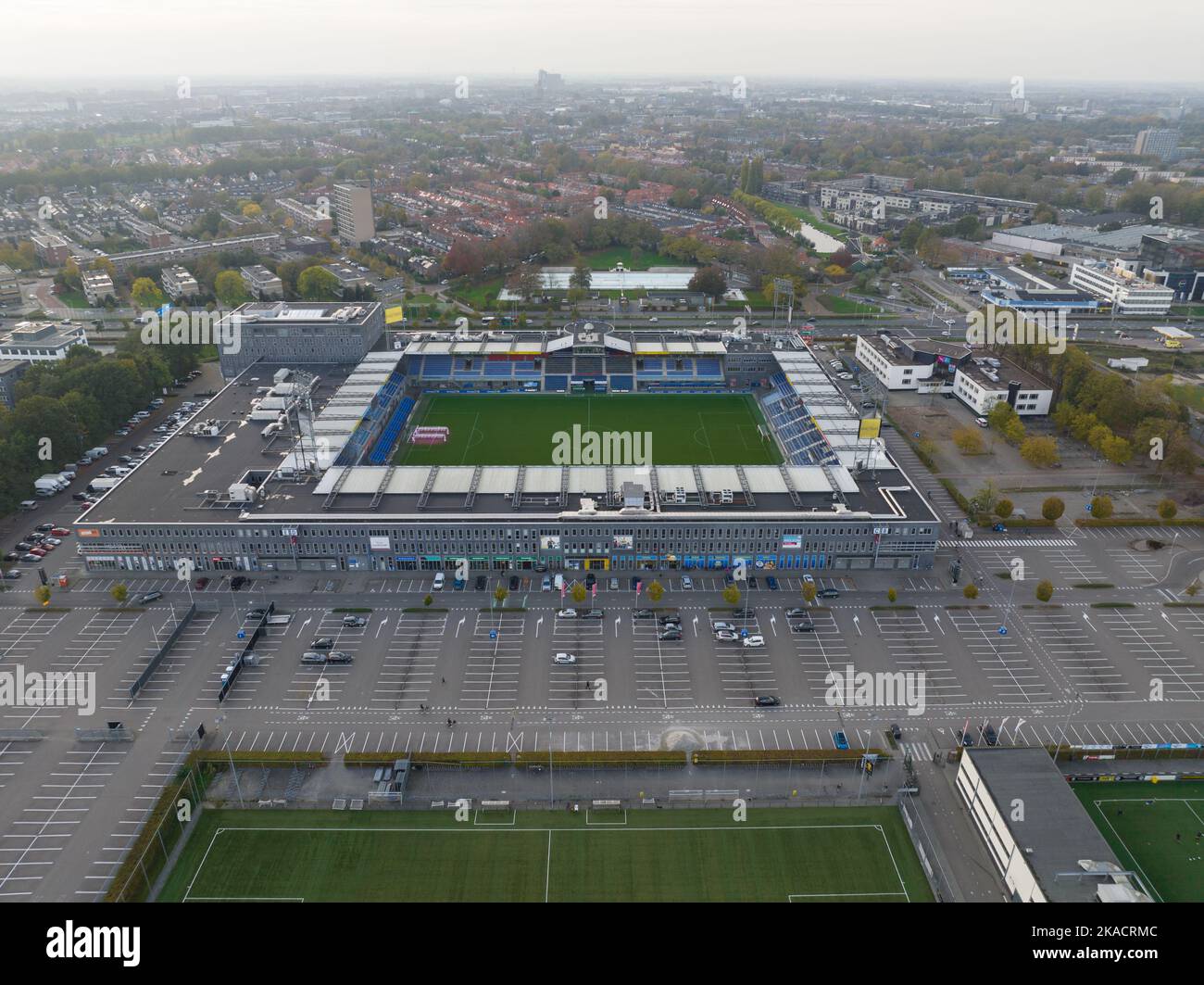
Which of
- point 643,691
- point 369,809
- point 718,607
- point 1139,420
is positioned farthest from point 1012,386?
point 369,809

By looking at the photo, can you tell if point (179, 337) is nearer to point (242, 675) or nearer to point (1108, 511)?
point (242, 675)

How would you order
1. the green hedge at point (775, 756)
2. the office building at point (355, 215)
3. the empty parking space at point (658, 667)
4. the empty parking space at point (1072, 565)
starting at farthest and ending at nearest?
the office building at point (355, 215)
the empty parking space at point (1072, 565)
the empty parking space at point (658, 667)
the green hedge at point (775, 756)

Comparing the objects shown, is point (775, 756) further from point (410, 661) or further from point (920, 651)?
point (410, 661)

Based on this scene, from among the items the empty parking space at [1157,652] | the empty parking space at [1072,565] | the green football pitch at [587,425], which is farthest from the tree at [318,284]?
the empty parking space at [1157,652]

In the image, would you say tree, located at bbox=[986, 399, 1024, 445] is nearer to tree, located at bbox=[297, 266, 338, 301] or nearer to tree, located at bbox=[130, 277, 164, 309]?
tree, located at bbox=[297, 266, 338, 301]

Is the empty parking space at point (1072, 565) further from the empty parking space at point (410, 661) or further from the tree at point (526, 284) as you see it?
the tree at point (526, 284)

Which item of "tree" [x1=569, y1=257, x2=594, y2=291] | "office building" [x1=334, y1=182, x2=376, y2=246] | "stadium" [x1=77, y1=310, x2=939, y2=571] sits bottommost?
"stadium" [x1=77, y1=310, x2=939, y2=571]

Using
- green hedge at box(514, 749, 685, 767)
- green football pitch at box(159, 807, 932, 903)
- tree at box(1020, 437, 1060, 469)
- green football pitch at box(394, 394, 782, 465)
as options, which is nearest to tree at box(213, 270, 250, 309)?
green football pitch at box(394, 394, 782, 465)
